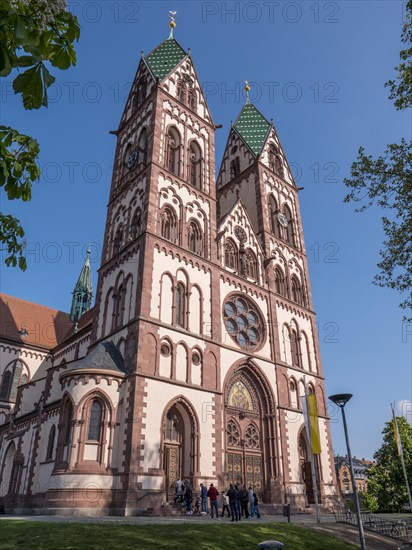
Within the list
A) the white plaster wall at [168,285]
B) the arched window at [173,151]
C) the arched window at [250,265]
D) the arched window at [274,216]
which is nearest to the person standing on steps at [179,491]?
the white plaster wall at [168,285]

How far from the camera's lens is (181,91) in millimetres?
33312

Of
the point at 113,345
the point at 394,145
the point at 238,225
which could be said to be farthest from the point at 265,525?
the point at 238,225

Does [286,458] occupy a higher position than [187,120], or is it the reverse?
[187,120]

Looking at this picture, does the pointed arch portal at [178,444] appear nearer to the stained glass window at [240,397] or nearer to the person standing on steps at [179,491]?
the person standing on steps at [179,491]

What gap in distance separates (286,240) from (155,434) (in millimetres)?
21136

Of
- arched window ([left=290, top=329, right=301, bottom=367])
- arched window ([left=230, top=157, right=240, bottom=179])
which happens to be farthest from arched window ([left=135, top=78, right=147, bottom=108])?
arched window ([left=290, top=329, right=301, bottom=367])

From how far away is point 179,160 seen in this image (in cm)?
2981

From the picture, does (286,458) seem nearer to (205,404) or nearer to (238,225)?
(205,404)

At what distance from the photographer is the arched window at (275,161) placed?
129 ft

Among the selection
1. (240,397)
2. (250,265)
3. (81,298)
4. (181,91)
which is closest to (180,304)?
(240,397)

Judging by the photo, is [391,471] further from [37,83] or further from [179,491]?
[37,83]

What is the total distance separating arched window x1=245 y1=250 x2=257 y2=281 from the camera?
3058cm

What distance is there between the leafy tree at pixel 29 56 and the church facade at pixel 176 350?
54.5 ft

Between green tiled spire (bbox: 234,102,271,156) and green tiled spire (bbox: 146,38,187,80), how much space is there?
357 inches
